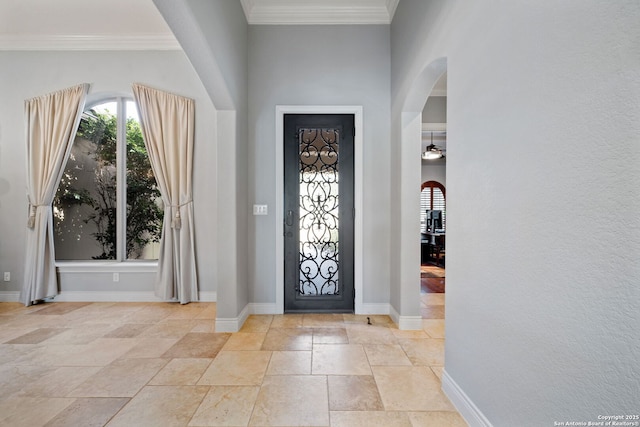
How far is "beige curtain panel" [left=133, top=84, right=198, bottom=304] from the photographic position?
12.1ft

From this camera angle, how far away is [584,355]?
3.01 feet

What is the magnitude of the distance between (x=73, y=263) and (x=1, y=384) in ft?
7.36

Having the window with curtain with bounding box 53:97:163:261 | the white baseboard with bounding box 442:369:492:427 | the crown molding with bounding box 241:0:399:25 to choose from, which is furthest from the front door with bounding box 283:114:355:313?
the window with curtain with bounding box 53:97:163:261

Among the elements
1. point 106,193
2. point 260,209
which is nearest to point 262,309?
point 260,209

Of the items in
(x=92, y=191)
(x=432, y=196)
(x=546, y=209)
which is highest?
(x=432, y=196)

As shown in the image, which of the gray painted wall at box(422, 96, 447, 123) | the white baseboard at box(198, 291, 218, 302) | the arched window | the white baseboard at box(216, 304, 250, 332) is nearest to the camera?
the white baseboard at box(216, 304, 250, 332)

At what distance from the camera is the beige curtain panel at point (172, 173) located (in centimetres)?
369

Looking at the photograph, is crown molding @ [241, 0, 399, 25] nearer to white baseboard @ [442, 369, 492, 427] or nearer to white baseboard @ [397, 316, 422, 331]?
white baseboard @ [397, 316, 422, 331]

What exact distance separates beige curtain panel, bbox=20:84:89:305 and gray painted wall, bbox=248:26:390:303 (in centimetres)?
250

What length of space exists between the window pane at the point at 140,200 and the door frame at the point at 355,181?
75.5 inches

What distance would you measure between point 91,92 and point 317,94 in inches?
120

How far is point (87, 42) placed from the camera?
12.2 ft

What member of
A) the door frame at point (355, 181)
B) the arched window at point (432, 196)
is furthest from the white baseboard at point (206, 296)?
the arched window at point (432, 196)

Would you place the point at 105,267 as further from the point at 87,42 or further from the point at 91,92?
the point at 87,42
